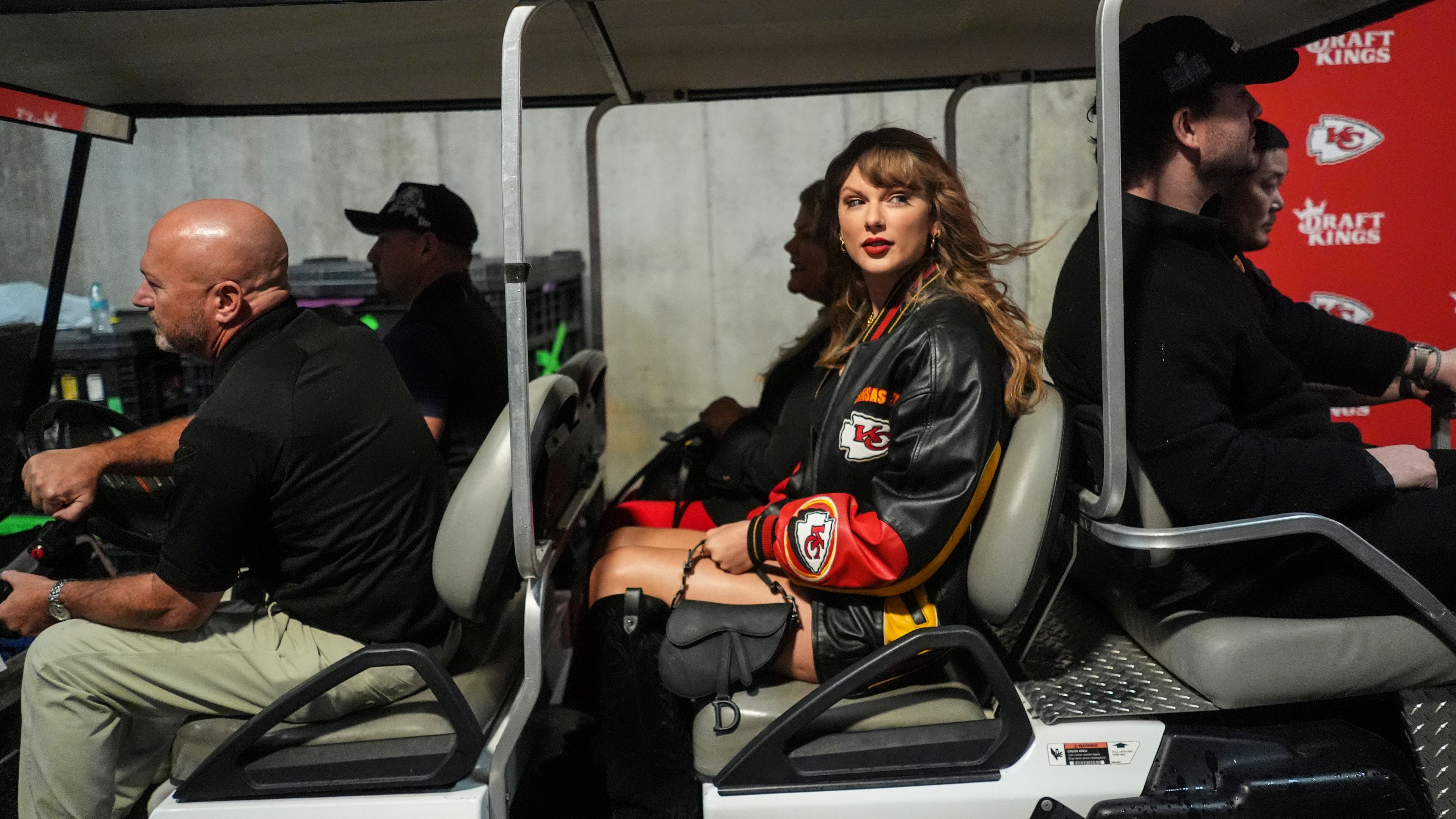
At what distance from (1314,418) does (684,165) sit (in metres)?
4.40

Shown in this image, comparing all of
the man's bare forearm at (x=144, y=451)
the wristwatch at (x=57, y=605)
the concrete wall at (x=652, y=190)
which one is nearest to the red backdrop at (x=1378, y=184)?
the concrete wall at (x=652, y=190)

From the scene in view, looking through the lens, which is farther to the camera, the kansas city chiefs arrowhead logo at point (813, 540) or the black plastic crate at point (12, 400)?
the black plastic crate at point (12, 400)

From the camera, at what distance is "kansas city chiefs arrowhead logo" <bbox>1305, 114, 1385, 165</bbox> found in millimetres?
4285

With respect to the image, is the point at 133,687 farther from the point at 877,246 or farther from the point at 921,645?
the point at 877,246

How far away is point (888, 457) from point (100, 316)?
3300mm

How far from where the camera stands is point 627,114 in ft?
19.3

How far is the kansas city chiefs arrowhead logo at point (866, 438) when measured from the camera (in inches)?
75.7

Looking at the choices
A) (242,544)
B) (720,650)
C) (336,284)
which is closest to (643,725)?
(720,650)

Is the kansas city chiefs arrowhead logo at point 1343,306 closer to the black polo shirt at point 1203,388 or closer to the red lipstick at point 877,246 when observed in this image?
the black polo shirt at point 1203,388

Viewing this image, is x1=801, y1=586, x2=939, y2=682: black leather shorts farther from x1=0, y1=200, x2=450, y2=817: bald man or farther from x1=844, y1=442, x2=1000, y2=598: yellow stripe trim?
x1=0, y1=200, x2=450, y2=817: bald man

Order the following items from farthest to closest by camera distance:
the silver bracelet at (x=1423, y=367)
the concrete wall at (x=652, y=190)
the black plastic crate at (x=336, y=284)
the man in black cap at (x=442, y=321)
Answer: the concrete wall at (x=652, y=190) → the black plastic crate at (x=336, y=284) → the man in black cap at (x=442, y=321) → the silver bracelet at (x=1423, y=367)

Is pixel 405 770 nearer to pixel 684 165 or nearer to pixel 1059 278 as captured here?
pixel 1059 278

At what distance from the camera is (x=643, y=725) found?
201cm

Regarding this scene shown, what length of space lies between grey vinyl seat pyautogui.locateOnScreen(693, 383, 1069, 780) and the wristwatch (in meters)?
1.29
